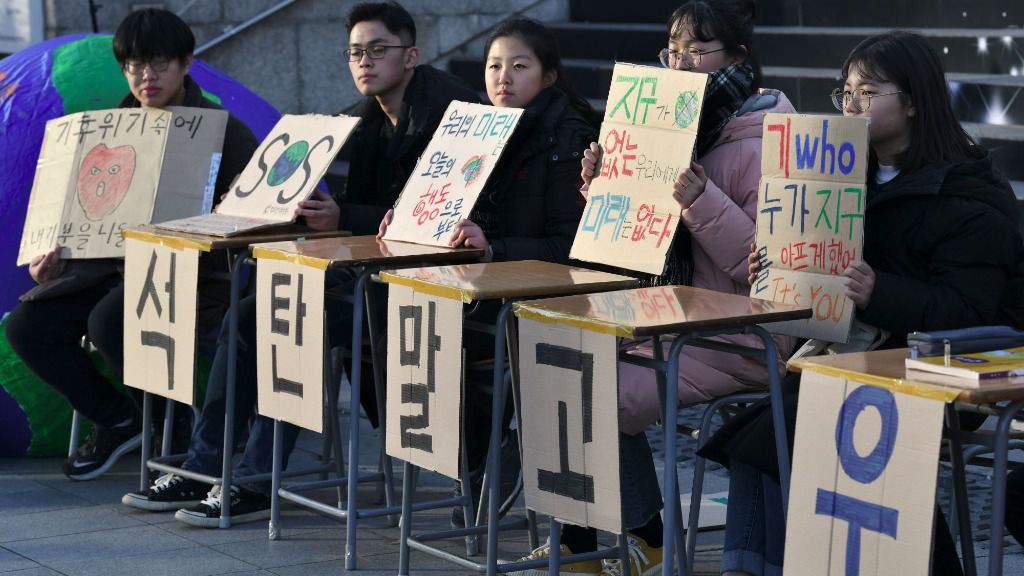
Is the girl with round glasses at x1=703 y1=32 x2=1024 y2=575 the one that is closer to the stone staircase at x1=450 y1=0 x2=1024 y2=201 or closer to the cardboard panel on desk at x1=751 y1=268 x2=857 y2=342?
the cardboard panel on desk at x1=751 y1=268 x2=857 y2=342

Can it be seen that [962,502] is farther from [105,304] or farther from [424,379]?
[105,304]

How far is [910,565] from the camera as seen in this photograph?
3.17m

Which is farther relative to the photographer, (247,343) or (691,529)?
(247,343)

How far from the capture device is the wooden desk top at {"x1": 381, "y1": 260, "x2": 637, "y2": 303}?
421cm

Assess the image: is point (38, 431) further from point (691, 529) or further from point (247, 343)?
point (691, 529)

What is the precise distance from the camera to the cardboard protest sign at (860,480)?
3.15m

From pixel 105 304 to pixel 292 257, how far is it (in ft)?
3.98

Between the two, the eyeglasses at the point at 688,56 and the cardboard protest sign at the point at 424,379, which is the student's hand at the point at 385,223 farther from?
the eyeglasses at the point at 688,56

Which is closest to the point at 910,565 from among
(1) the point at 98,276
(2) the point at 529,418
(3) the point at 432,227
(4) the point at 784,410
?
(4) the point at 784,410

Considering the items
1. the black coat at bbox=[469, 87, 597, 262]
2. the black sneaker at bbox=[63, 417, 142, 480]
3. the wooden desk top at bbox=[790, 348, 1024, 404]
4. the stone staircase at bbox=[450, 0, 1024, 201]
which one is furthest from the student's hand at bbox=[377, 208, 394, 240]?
the stone staircase at bbox=[450, 0, 1024, 201]

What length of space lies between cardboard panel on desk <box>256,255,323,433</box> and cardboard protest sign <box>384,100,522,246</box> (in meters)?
0.40

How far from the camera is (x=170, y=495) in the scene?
5.52 metres

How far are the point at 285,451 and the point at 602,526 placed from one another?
1.90m

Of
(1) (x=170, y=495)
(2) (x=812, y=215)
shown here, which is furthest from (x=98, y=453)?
(2) (x=812, y=215)
